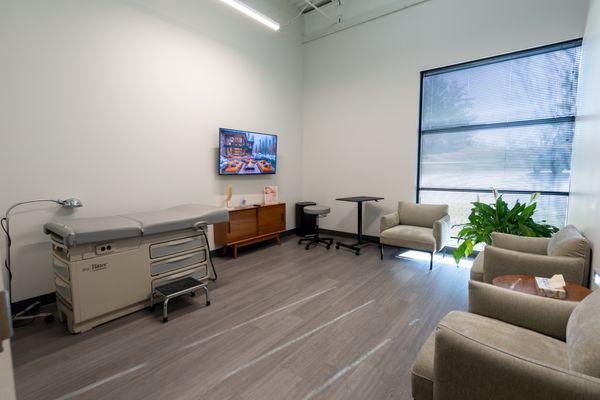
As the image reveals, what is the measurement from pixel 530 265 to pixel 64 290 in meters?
3.66

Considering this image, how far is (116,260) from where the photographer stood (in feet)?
7.78

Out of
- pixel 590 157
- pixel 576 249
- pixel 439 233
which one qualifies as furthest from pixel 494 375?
pixel 439 233

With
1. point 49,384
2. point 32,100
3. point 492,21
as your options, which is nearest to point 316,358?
point 49,384

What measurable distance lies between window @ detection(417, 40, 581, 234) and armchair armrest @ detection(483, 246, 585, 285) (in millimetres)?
2147

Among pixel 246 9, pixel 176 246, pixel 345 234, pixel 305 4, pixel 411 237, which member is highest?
pixel 305 4

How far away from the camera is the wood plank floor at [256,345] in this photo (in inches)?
66.5

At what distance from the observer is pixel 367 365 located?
1870mm

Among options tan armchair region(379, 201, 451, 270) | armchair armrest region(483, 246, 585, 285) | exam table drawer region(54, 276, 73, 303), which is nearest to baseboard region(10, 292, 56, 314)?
exam table drawer region(54, 276, 73, 303)

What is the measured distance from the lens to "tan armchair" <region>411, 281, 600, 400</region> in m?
0.87

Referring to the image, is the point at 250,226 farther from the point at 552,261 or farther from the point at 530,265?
the point at 552,261

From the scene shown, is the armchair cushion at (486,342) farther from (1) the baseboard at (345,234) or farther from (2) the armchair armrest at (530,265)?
(1) the baseboard at (345,234)

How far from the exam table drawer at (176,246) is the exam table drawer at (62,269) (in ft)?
1.98

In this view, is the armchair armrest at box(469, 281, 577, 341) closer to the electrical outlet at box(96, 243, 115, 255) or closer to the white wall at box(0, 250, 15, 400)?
the white wall at box(0, 250, 15, 400)

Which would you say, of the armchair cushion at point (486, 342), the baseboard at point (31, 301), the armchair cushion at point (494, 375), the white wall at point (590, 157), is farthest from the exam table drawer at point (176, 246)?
the white wall at point (590, 157)
